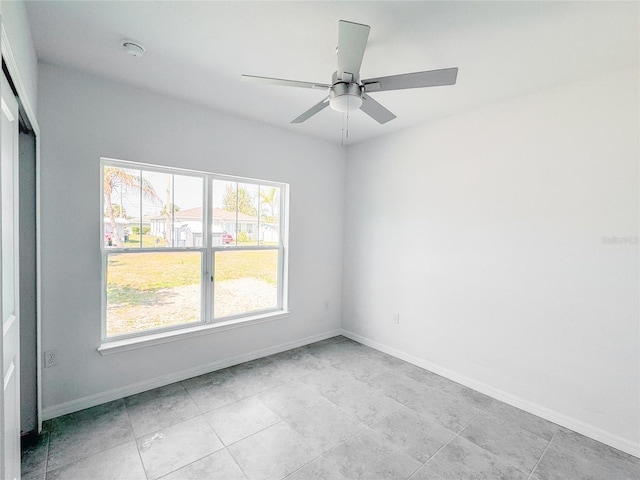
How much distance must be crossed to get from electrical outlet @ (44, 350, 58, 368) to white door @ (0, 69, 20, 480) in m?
0.75

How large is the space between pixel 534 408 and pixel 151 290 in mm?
3481

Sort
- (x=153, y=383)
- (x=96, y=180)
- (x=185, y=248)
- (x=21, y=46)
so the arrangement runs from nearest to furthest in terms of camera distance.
Result: (x=21, y=46)
(x=96, y=180)
(x=153, y=383)
(x=185, y=248)

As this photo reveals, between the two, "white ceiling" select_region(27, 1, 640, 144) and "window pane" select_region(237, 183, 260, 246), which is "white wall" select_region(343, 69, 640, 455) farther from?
"window pane" select_region(237, 183, 260, 246)

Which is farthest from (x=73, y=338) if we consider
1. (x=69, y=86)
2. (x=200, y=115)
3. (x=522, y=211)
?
(x=522, y=211)

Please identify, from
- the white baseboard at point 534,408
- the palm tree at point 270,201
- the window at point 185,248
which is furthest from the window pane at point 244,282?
the white baseboard at point 534,408

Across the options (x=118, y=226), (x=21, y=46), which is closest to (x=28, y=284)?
(x=118, y=226)

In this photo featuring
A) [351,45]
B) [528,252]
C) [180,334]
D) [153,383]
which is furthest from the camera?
[180,334]

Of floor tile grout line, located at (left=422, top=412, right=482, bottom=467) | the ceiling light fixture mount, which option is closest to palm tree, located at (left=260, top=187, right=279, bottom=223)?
the ceiling light fixture mount

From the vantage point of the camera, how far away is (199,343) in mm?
2979

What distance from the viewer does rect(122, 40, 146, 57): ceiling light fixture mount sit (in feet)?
6.37

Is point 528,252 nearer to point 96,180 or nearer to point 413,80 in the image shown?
point 413,80

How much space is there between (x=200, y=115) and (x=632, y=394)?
4114mm

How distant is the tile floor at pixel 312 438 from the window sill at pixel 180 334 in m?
0.43

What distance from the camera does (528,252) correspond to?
99.9 inches
